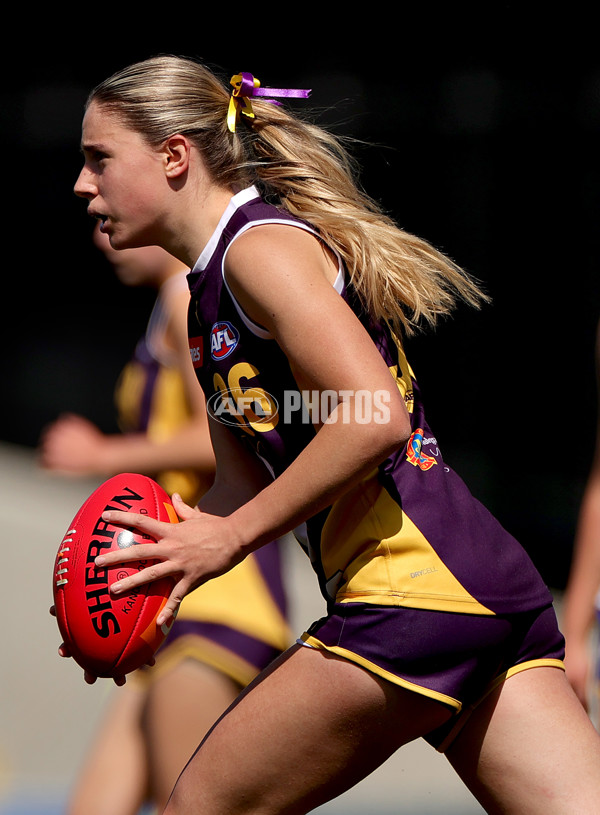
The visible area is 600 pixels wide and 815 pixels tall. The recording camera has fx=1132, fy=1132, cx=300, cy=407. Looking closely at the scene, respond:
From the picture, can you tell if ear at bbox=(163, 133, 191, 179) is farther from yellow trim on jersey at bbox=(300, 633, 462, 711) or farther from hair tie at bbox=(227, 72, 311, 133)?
yellow trim on jersey at bbox=(300, 633, 462, 711)

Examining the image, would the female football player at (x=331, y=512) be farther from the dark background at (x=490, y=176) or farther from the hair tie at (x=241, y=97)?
the dark background at (x=490, y=176)

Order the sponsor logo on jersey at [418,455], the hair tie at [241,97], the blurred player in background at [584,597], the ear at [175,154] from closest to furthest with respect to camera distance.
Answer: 1. the sponsor logo on jersey at [418,455]
2. the ear at [175,154]
3. the hair tie at [241,97]
4. the blurred player in background at [584,597]

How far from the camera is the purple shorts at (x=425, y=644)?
2246 mm

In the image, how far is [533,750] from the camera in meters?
2.31

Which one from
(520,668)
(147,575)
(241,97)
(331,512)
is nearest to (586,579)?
(520,668)

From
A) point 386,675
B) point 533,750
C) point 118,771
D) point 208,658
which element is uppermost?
point 386,675

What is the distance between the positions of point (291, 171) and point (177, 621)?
1.45m

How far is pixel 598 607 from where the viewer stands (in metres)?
3.17

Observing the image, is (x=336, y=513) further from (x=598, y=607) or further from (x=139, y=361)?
(x=139, y=361)

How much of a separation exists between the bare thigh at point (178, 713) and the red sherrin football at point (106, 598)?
2.54 ft

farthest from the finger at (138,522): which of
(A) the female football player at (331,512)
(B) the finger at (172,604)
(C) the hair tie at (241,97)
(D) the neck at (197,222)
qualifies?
(C) the hair tie at (241,97)

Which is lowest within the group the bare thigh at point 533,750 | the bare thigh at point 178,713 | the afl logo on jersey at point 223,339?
the bare thigh at point 178,713

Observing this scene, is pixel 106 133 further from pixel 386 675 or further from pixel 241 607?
pixel 241 607

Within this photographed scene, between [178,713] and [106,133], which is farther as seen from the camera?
[178,713]
